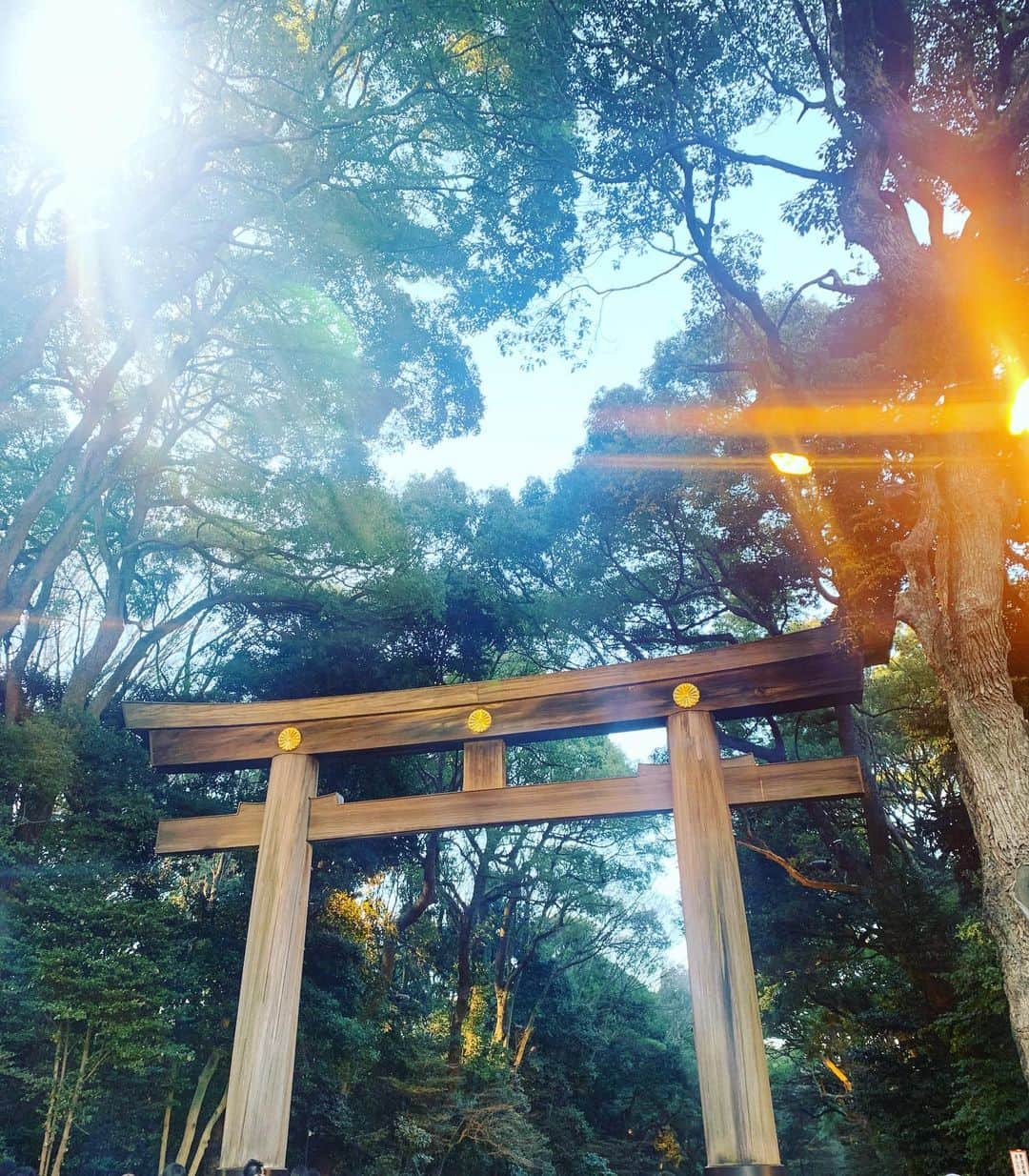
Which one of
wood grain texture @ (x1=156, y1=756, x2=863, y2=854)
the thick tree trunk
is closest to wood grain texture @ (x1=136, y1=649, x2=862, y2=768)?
wood grain texture @ (x1=156, y1=756, x2=863, y2=854)

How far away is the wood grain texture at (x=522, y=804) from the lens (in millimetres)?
5227

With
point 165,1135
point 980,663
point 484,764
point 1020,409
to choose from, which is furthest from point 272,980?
point 165,1135

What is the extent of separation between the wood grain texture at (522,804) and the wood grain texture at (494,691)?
0.66 metres

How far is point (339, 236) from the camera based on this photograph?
384 inches

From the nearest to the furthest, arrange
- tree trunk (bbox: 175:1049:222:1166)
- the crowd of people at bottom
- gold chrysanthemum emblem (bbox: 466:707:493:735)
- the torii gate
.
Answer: the torii gate
the crowd of people at bottom
gold chrysanthemum emblem (bbox: 466:707:493:735)
tree trunk (bbox: 175:1049:222:1166)

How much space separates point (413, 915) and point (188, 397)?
1006cm

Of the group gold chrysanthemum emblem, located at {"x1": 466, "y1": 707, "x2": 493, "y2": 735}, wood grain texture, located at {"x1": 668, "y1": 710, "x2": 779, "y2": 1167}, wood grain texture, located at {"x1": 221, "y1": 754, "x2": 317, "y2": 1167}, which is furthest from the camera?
gold chrysanthemum emblem, located at {"x1": 466, "y1": 707, "x2": 493, "y2": 735}

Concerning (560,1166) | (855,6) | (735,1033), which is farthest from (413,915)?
(855,6)

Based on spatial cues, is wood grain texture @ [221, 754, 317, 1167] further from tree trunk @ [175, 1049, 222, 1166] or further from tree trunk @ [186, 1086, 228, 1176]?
tree trunk @ [186, 1086, 228, 1176]

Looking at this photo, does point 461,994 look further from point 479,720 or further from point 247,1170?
point 479,720

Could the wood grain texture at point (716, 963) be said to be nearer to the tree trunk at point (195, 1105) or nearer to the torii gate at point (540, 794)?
the torii gate at point (540, 794)

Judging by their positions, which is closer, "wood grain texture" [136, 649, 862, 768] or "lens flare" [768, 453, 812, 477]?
"lens flare" [768, 453, 812, 477]

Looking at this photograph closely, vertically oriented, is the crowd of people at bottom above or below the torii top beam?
below

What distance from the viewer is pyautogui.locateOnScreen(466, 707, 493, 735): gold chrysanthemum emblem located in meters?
5.87
